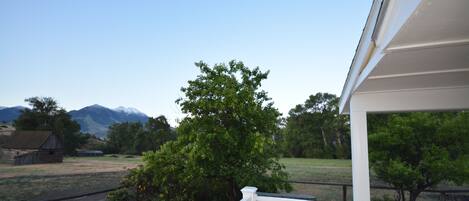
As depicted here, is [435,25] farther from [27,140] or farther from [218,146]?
[27,140]

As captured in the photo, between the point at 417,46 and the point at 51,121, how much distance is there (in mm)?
40784

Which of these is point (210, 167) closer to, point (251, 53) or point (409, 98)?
point (409, 98)

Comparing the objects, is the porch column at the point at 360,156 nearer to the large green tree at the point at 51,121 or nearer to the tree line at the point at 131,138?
the tree line at the point at 131,138

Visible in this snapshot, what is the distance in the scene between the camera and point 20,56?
12.0m

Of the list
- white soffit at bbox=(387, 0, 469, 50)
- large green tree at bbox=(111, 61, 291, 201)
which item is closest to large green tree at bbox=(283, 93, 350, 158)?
large green tree at bbox=(111, 61, 291, 201)

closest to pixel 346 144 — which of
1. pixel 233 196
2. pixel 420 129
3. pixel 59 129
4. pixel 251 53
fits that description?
pixel 251 53

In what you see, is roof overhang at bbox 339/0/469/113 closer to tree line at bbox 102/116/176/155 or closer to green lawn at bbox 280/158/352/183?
green lawn at bbox 280/158/352/183

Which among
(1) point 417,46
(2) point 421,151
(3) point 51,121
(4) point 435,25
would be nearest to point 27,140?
(3) point 51,121

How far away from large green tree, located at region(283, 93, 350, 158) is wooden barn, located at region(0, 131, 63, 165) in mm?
22674

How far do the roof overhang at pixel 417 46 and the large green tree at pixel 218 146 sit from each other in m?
2.26

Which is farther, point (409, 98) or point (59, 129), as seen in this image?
point (59, 129)

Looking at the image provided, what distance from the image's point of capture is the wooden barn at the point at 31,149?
23500 mm

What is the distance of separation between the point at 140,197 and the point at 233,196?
159 centimetres

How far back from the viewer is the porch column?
8.25 feet
